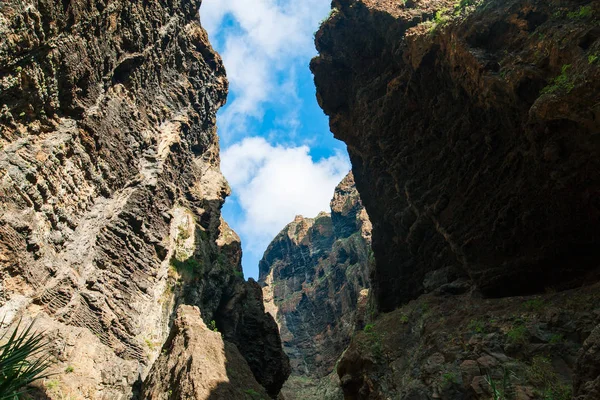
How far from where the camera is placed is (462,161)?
1733cm

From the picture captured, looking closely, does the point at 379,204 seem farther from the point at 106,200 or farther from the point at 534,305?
the point at 106,200

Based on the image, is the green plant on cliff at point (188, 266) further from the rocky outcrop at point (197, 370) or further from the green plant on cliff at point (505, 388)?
the green plant on cliff at point (505, 388)

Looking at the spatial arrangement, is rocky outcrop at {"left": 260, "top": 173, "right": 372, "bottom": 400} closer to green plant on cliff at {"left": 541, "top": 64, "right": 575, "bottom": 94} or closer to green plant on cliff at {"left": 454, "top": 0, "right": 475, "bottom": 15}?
green plant on cliff at {"left": 454, "top": 0, "right": 475, "bottom": 15}

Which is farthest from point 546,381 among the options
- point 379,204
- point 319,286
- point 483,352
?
point 319,286

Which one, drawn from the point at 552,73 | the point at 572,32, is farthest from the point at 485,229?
the point at 572,32

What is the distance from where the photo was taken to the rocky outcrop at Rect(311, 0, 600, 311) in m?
12.5

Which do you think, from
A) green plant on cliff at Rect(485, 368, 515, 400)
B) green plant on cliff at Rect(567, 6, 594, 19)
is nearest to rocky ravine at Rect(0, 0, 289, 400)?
green plant on cliff at Rect(485, 368, 515, 400)

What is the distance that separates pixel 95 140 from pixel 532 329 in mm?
24621

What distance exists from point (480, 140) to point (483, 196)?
2.55m

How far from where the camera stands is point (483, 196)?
16375 millimetres

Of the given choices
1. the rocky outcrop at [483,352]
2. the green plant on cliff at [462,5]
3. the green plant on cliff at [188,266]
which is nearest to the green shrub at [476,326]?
the rocky outcrop at [483,352]

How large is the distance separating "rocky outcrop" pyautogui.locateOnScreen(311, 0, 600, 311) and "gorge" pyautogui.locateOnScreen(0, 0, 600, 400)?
0.08m

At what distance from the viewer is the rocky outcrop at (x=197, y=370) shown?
13.8 meters

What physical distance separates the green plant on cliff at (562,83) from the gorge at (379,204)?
8 cm
